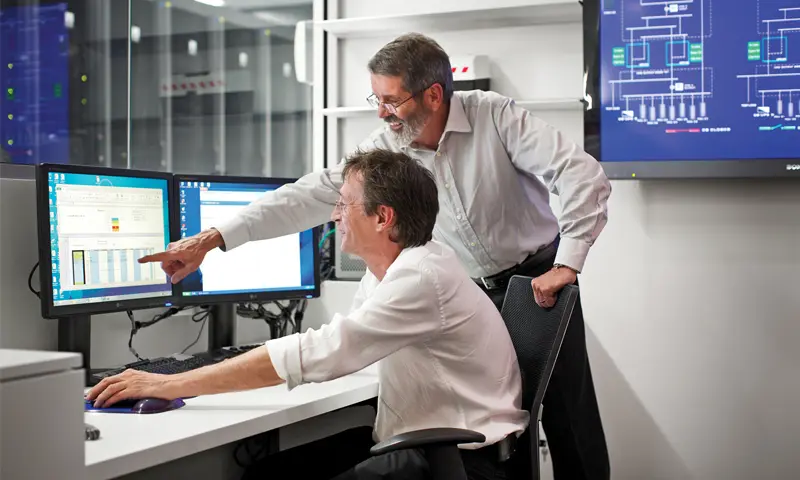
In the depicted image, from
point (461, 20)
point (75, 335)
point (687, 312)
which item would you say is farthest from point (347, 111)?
point (75, 335)

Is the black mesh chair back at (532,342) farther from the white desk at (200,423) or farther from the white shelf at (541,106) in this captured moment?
the white shelf at (541,106)

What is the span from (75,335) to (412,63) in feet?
3.61

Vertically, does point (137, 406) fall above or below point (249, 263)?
below

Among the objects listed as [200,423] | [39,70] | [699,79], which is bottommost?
[200,423]

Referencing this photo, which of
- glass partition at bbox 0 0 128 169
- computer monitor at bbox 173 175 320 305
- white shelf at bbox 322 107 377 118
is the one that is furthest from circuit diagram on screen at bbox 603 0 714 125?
glass partition at bbox 0 0 128 169

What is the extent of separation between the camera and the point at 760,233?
293cm

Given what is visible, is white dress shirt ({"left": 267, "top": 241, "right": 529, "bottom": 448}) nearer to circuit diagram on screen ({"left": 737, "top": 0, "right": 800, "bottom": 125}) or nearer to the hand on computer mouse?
the hand on computer mouse

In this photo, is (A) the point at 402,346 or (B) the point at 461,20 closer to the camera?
(A) the point at 402,346

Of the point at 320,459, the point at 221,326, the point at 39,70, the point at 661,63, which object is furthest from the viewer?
the point at 39,70

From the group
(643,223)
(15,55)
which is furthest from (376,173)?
(15,55)

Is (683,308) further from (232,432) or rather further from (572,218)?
(232,432)

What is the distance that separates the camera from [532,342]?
1.84 m

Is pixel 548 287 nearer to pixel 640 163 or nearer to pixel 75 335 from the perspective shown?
pixel 75 335

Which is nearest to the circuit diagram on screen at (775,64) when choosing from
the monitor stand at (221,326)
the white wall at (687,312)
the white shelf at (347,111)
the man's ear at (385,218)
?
the white wall at (687,312)
